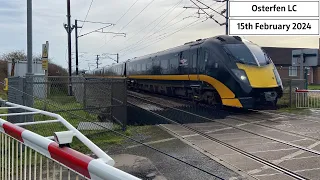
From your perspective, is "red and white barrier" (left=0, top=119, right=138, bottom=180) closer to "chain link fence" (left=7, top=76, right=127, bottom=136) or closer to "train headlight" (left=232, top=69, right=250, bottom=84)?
"chain link fence" (left=7, top=76, right=127, bottom=136)

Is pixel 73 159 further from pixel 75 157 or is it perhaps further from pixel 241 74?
pixel 241 74

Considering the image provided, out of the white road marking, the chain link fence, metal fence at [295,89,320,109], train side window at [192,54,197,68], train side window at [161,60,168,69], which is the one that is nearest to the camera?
the white road marking

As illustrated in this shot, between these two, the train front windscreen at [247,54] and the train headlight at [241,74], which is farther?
the train front windscreen at [247,54]

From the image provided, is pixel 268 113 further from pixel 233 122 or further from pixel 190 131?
pixel 190 131

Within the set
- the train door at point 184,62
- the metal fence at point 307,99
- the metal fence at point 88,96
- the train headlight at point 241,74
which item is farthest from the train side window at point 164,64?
the metal fence at point 88,96

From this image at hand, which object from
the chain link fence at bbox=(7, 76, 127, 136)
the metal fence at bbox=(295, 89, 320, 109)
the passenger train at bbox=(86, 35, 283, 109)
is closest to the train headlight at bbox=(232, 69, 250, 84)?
the passenger train at bbox=(86, 35, 283, 109)

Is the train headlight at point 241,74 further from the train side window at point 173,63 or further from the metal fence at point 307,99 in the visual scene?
the train side window at point 173,63

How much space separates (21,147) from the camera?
10.5 ft

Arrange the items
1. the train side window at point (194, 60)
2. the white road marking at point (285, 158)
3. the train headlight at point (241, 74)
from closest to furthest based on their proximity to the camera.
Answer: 1. the white road marking at point (285, 158)
2. the train headlight at point (241, 74)
3. the train side window at point (194, 60)

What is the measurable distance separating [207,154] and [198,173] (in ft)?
4.45

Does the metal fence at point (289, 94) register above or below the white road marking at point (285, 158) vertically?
above

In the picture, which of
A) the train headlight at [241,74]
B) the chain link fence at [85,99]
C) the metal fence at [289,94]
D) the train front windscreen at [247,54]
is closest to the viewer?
the chain link fence at [85,99]

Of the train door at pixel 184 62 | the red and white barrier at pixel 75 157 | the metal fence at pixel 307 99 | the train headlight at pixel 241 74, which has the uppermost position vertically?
the train door at pixel 184 62

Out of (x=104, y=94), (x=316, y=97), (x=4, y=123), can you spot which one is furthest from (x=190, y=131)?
(x=316, y=97)
